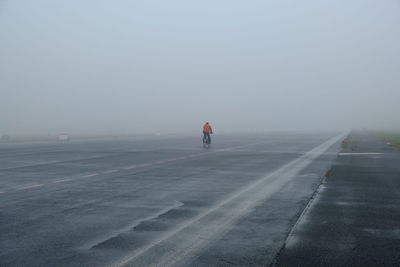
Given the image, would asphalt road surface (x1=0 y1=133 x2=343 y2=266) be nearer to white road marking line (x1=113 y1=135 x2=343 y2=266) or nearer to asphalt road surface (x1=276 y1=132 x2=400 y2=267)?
white road marking line (x1=113 y1=135 x2=343 y2=266)

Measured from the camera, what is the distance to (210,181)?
39.9 ft

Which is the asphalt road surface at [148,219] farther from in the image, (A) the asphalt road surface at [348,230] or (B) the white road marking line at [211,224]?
(A) the asphalt road surface at [348,230]

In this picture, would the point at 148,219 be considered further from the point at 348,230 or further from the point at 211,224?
the point at 348,230

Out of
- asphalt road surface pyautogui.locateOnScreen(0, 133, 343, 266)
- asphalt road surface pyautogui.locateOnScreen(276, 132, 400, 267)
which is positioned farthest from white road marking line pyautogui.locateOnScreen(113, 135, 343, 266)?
asphalt road surface pyautogui.locateOnScreen(276, 132, 400, 267)

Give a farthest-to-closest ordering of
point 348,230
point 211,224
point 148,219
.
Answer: point 148,219 < point 211,224 < point 348,230

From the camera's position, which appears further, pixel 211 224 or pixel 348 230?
pixel 211 224

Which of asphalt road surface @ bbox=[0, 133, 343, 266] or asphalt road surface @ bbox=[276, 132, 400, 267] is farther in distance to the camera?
asphalt road surface @ bbox=[0, 133, 343, 266]

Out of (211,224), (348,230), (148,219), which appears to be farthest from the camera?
(148,219)

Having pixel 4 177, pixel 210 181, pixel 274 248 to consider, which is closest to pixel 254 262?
pixel 274 248

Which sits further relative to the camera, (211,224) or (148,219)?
(148,219)

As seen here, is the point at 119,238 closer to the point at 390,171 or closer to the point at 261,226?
the point at 261,226

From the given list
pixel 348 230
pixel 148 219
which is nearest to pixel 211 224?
pixel 148 219

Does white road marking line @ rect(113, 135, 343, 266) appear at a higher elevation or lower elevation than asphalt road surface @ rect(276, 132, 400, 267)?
higher

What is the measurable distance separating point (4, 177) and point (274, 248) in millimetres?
10752
